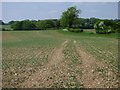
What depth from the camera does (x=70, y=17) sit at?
107 metres

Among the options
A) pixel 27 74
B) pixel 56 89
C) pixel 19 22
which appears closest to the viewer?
pixel 56 89

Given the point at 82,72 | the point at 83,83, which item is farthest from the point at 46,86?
the point at 82,72

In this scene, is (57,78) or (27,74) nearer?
(57,78)

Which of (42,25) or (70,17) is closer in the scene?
(70,17)

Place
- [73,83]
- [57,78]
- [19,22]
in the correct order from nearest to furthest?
[73,83]
[57,78]
[19,22]

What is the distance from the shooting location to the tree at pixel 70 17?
347ft

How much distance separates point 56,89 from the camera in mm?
9289

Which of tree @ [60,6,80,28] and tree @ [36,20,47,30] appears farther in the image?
tree @ [36,20,47,30]

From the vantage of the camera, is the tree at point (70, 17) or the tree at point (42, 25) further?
the tree at point (42, 25)

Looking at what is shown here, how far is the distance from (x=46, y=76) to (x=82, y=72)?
1942 millimetres

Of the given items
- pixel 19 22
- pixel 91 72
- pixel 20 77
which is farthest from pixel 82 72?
pixel 19 22

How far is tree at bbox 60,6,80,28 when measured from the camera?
106 meters

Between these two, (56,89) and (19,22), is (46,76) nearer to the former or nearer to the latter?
(56,89)

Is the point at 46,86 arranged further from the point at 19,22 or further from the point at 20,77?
the point at 19,22
